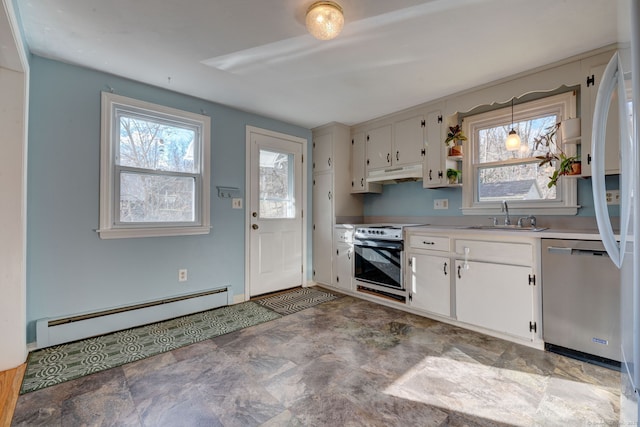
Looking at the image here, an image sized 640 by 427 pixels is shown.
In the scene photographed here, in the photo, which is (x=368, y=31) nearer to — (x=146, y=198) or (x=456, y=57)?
(x=456, y=57)

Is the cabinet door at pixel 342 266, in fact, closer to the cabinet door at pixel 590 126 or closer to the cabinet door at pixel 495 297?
the cabinet door at pixel 495 297

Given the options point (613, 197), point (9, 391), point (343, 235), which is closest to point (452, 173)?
point (613, 197)

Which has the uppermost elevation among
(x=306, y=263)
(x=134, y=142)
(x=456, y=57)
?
(x=456, y=57)

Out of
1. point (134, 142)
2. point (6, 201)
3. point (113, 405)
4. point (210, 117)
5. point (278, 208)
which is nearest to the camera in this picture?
point (113, 405)

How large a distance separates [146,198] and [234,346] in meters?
1.64

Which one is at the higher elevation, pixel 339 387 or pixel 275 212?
pixel 275 212

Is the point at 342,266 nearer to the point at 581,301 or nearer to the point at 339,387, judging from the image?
the point at 339,387

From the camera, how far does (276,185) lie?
3.72 meters

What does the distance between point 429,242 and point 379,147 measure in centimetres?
146

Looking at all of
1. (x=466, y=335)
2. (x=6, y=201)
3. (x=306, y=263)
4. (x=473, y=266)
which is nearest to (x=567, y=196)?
(x=473, y=266)

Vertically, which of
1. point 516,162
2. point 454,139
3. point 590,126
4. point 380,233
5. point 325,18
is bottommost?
point 380,233

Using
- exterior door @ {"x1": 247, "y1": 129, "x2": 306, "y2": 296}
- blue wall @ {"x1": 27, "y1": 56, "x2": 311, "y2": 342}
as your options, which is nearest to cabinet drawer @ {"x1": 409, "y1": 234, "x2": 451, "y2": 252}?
exterior door @ {"x1": 247, "y1": 129, "x2": 306, "y2": 296}

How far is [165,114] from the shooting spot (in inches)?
110

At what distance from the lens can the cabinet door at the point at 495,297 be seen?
7.28ft
